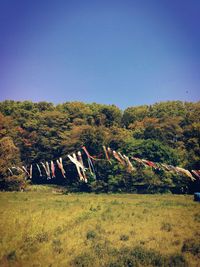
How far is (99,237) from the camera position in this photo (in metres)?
21.8

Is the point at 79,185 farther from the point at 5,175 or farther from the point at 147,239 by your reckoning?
the point at 147,239

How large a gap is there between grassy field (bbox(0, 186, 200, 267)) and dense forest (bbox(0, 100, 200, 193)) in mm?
14737

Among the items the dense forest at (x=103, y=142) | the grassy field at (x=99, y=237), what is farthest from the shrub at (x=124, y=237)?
the dense forest at (x=103, y=142)

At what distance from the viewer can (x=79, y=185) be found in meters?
57.4

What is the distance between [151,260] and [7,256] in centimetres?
809

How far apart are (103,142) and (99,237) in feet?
124

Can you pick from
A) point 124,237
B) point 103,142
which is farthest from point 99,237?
point 103,142

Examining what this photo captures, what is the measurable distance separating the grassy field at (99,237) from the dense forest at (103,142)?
1474cm

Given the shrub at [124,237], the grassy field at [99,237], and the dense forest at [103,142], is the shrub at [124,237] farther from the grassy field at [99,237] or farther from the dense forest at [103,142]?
the dense forest at [103,142]

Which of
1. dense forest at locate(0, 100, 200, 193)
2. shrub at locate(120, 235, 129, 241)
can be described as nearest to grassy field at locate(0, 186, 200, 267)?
shrub at locate(120, 235, 129, 241)

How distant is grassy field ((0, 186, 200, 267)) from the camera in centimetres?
1763

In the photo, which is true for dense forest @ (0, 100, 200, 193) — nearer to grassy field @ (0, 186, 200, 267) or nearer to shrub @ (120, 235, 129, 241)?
grassy field @ (0, 186, 200, 267)

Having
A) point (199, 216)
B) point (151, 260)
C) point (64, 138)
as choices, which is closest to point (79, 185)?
point (64, 138)

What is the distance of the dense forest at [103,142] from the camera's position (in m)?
51.5
